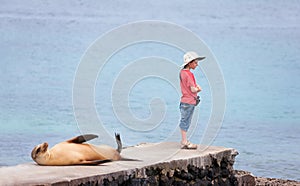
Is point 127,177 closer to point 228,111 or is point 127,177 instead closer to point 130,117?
point 130,117

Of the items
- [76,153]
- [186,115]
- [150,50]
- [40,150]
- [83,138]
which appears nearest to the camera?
[40,150]

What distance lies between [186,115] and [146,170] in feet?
2.33

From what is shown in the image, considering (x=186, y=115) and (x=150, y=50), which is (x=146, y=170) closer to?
(x=186, y=115)

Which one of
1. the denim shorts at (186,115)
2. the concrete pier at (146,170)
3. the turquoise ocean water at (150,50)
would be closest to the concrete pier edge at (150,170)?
the concrete pier at (146,170)

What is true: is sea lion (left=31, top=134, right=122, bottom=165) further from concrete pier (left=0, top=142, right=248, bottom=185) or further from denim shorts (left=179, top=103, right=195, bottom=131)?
denim shorts (left=179, top=103, right=195, bottom=131)

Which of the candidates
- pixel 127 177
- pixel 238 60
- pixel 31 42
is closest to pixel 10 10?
pixel 31 42

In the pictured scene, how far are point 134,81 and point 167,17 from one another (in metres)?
5.07

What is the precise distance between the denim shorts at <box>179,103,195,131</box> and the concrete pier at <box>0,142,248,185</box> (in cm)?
18

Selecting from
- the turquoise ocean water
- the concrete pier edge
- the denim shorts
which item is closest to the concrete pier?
the concrete pier edge

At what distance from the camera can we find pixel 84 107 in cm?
575

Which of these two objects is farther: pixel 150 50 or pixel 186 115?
pixel 150 50

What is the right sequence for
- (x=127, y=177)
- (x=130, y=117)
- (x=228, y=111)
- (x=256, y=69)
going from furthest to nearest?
(x=256, y=69)
(x=228, y=111)
(x=130, y=117)
(x=127, y=177)

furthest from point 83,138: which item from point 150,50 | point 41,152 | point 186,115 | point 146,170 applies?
point 150,50

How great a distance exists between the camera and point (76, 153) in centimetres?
559
